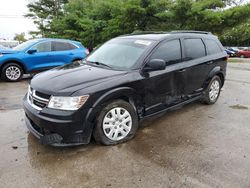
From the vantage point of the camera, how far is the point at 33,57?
8273 millimetres

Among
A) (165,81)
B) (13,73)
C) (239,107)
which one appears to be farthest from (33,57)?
(239,107)

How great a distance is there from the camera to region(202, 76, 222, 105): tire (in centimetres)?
537

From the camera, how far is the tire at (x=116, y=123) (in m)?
3.39

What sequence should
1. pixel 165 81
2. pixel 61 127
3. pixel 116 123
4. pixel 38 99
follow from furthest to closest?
1. pixel 165 81
2. pixel 116 123
3. pixel 38 99
4. pixel 61 127

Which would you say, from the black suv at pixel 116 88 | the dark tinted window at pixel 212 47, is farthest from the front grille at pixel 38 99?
the dark tinted window at pixel 212 47

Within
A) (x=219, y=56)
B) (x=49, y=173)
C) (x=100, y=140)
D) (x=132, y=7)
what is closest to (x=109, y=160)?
(x=100, y=140)

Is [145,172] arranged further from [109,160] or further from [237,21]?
[237,21]

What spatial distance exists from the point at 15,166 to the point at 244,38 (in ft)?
142

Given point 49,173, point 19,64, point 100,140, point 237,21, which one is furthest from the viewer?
point 237,21

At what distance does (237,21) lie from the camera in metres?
18.1

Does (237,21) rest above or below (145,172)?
above

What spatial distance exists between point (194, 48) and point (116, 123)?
247cm

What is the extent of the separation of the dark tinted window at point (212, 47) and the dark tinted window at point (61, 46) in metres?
5.59

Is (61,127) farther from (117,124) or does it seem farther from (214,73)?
(214,73)
